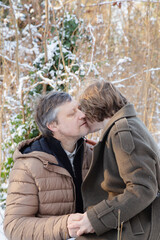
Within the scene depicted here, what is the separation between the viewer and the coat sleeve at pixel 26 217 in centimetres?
186

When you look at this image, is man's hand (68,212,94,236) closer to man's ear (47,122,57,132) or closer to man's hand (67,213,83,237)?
man's hand (67,213,83,237)

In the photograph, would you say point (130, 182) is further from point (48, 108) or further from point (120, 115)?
point (48, 108)

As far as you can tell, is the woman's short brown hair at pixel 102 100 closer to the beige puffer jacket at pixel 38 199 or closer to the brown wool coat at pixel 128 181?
the brown wool coat at pixel 128 181

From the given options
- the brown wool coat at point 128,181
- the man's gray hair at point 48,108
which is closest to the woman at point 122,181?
the brown wool coat at point 128,181

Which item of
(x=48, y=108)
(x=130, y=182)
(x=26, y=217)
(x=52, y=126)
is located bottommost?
(x=26, y=217)

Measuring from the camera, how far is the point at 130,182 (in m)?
1.58

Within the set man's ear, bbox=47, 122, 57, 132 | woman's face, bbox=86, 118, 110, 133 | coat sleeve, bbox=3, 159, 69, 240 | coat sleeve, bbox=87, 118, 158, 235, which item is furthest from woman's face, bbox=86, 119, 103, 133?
coat sleeve, bbox=3, 159, 69, 240

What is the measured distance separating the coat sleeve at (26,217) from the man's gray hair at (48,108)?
36 centimetres

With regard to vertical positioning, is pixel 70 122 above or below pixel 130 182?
above

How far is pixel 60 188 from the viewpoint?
6.76ft

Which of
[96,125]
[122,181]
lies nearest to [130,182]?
[122,181]

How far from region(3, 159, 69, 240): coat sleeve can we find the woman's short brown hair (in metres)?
0.58

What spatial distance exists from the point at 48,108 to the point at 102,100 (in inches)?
20.4

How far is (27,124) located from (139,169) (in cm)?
204
